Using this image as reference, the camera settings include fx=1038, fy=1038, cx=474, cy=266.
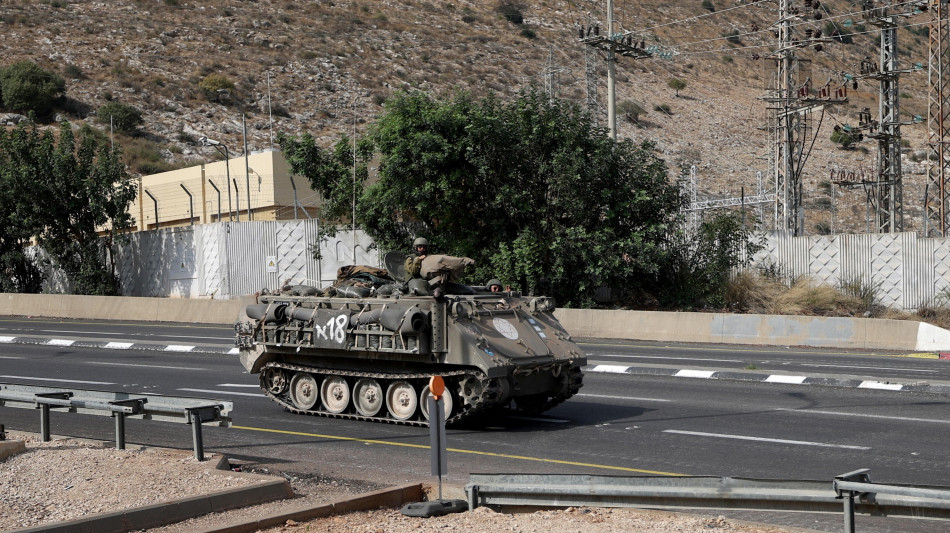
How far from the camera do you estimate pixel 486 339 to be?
1360 cm

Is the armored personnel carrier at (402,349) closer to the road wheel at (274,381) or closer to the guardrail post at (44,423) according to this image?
the road wheel at (274,381)

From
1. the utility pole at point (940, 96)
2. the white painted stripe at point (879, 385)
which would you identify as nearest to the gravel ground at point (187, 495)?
the white painted stripe at point (879, 385)

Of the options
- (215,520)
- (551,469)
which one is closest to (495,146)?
(551,469)

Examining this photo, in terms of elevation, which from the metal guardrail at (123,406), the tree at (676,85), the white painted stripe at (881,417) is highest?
the tree at (676,85)

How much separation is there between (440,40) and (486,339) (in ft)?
244

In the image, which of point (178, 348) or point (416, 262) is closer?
point (416, 262)

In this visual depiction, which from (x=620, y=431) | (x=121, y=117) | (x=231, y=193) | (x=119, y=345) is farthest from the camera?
(x=121, y=117)

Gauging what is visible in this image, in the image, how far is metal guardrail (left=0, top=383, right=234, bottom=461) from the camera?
10484 mm

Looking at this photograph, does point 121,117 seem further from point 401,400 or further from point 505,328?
point 505,328

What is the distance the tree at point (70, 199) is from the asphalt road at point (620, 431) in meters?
21.5

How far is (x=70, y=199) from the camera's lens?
136ft

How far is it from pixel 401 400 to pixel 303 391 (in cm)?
186

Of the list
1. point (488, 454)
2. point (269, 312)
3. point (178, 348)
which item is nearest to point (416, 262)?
point (269, 312)

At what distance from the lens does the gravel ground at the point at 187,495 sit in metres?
8.03
